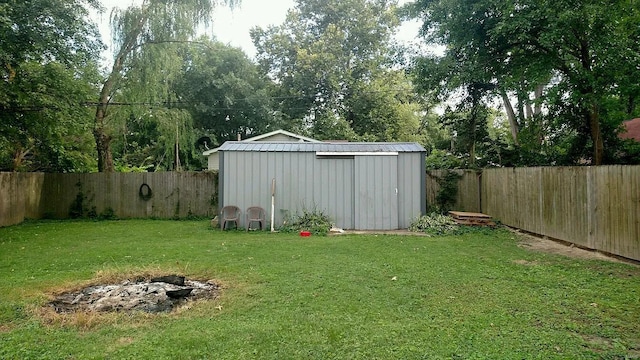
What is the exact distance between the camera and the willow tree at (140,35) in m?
13.0

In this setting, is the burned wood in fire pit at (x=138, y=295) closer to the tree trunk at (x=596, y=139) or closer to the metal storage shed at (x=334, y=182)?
the metal storage shed at (x=334, y=182)

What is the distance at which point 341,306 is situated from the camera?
374 cm

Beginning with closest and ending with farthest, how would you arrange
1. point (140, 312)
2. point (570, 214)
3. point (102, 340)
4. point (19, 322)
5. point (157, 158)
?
point (102, 340)
point (19, 322)
point (140, 312)
point (570, 214)
point (157, 158)

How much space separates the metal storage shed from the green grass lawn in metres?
2.64

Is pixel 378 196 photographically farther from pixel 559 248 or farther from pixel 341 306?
pixel 341 306

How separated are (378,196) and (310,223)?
5.71 ft

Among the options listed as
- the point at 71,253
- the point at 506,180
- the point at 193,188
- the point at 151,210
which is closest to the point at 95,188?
the point at 151,210

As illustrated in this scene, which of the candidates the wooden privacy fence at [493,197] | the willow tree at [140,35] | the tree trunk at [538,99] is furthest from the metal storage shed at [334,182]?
the willow tree at [140,35]

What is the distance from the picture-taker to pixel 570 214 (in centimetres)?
696

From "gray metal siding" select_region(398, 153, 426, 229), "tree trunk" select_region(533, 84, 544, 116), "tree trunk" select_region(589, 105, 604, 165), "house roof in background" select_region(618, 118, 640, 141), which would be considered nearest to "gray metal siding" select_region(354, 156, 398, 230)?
"gray metal siding" select_region(398, 153, 426, 229)

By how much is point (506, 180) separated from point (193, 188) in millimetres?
8896

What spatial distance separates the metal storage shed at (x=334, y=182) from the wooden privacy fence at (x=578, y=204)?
2056mm

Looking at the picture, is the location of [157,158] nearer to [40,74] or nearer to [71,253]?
[40,74]

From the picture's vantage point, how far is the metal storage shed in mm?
9508
